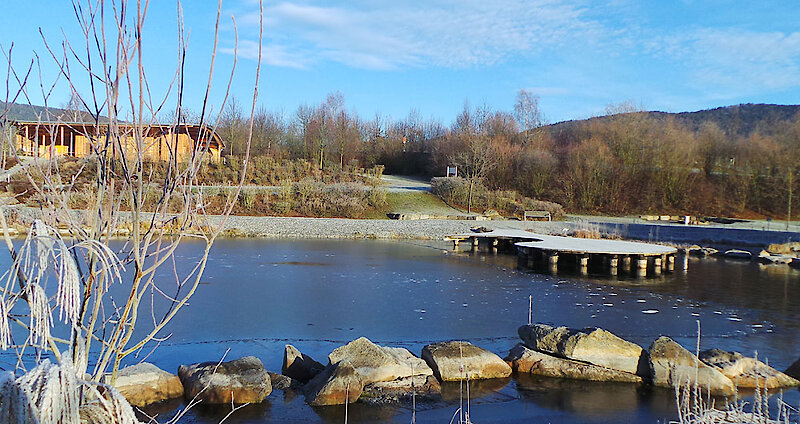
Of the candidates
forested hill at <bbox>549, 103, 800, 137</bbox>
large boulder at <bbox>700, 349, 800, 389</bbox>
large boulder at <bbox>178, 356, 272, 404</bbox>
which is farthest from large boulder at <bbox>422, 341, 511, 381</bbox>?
Answer: forested hill at <bbox>549, 103, 800, 137</bbox>

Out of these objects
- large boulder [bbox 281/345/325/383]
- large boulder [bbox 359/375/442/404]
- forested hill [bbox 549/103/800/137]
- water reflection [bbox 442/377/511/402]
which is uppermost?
forested hill [bbox 549/103/800/137]

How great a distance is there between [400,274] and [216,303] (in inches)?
165

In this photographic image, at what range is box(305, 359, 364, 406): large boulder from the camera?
5.04 m

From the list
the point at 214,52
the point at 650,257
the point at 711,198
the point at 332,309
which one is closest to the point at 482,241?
the point at 650,257

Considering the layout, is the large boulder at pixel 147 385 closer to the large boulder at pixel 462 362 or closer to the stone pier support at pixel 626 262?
the large boulder at pixel 462 362

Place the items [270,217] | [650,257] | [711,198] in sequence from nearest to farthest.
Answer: [650,257] → [270,217] → [711,198]

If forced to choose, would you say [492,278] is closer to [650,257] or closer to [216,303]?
[650,257]

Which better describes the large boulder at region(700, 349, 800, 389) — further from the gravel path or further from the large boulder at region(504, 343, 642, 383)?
the gravel path

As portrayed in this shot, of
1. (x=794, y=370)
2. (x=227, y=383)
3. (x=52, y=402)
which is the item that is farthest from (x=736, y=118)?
(x=52, y=402)

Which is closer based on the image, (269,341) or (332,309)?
(269,341)

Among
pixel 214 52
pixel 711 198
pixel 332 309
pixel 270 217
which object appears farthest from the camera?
pixel 711 198

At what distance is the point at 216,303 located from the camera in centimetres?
841

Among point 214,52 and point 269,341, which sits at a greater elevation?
point 214,52

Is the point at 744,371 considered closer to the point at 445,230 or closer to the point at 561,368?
the point at 561,368
